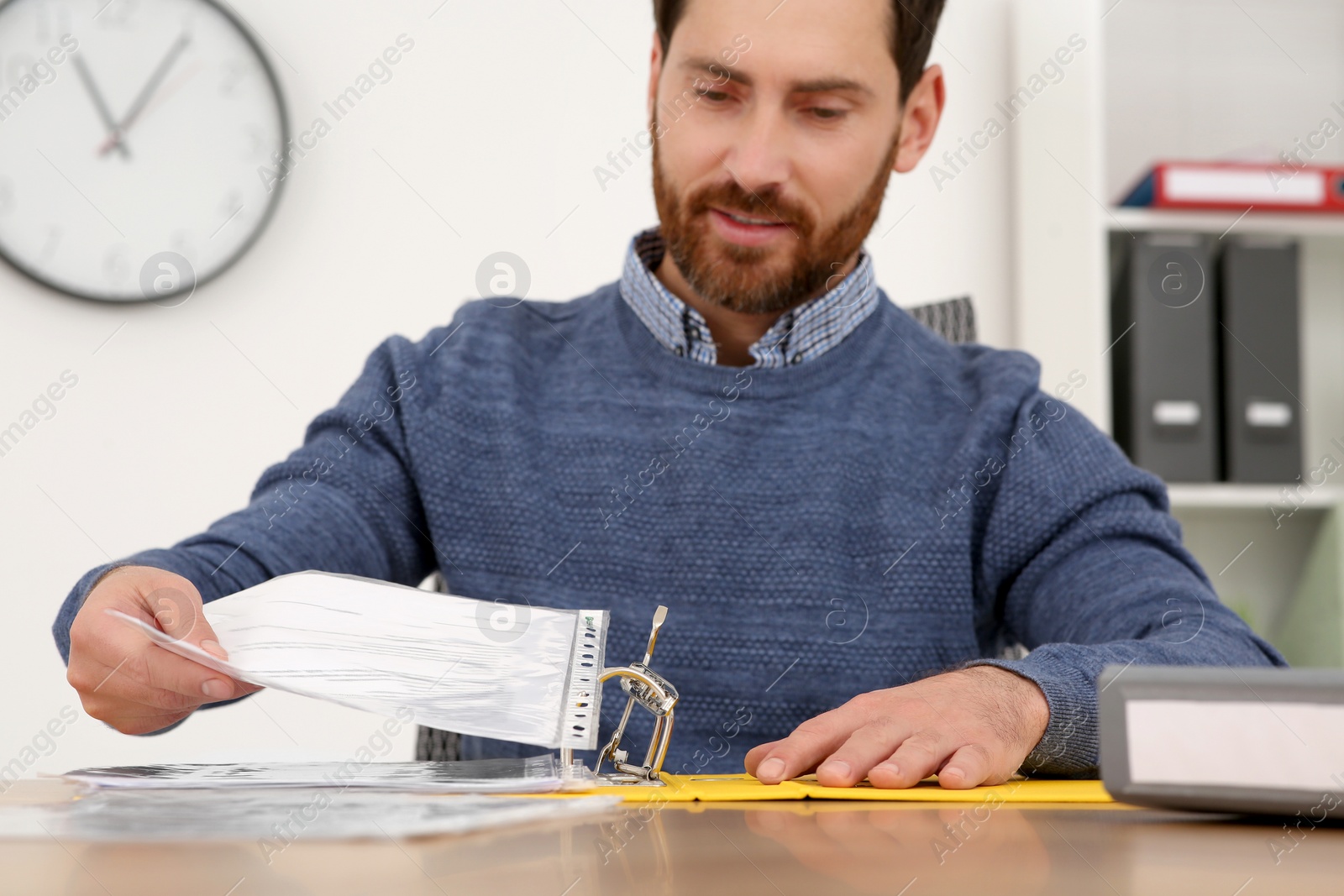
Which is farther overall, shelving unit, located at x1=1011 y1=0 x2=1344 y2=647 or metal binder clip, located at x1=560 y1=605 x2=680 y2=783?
shelving unit, located at x1=1011 y1=0 x2=1344 y2=647

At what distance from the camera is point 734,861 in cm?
36

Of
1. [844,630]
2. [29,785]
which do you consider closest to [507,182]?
[844,630]

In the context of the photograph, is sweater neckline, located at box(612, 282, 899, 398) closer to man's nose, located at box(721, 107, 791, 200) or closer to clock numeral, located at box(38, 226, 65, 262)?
man's nose, located at box(721, 107, 791, 200)

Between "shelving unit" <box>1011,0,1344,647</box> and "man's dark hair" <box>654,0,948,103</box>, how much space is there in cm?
78

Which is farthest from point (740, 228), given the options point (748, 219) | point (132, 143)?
point (132, 143)

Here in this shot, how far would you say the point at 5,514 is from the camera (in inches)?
72.7

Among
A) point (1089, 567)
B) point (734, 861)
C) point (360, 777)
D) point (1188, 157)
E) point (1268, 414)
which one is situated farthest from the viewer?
point (1188, 157)

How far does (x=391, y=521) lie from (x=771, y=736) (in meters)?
0.40

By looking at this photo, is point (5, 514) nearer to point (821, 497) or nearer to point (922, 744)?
point (821, 497)

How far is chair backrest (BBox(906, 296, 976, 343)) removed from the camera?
4.32 feet

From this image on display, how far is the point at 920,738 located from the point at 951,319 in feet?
2.66

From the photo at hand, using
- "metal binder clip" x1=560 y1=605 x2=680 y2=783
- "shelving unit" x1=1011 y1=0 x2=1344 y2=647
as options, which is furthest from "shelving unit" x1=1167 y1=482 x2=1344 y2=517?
"metal binder clip" x1=560 y1=605 x2=680 y2=783

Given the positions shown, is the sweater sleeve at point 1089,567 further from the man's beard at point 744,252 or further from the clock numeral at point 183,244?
the clock numeral at point 183,244

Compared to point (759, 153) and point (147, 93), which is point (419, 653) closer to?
point (759, 153)
